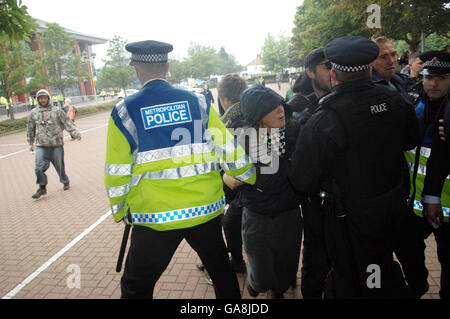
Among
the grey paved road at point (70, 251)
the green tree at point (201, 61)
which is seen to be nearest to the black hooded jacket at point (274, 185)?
the grey paved road at point (70, 251)

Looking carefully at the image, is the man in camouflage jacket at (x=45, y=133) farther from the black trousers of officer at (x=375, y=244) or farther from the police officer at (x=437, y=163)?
the police officer at (x=437, y=163)

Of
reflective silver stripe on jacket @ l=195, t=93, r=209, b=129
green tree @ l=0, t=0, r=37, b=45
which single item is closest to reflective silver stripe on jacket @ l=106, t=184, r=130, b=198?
reflective silver stripe on jacket @ l=195, t=93, r=209, b=129

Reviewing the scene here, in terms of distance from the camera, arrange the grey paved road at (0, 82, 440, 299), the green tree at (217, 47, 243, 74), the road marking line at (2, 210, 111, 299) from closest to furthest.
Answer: the grey paved road at (0, 82, 440, 299)
the road marking line at (2, 210, 111, 299)
the green tree at (217, 47, 243, 74)

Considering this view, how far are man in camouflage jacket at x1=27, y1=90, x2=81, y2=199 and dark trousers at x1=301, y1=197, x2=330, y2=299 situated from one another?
595cm

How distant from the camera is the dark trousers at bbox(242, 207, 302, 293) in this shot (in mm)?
2502

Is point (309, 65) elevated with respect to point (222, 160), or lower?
elevated

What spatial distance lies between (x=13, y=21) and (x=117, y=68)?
41.2 metres

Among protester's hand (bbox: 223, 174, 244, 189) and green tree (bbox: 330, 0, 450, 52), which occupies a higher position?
green tree (bbox: 330, 0, 450, 52)

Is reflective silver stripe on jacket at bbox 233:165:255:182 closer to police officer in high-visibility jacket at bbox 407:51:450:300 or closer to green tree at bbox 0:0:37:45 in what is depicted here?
police officer in high-visibility jacket at bbox 407:51:450:300

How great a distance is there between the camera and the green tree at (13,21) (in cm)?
380
